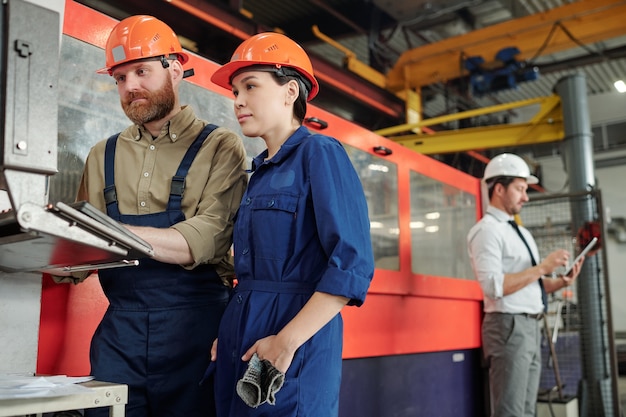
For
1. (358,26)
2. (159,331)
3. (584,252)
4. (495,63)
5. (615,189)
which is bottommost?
(159,331)

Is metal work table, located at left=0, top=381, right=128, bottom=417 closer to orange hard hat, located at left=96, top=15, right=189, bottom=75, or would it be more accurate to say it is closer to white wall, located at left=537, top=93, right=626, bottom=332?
orange hard hat, located at left=96, top=15, right=189, bottom=75

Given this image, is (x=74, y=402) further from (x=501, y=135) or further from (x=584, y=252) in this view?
(x=501, y=135)

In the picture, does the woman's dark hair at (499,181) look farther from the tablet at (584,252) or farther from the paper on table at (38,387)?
the paper on table at (38,387)

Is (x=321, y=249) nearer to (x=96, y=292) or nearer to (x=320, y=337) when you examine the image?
(x=320, y=337)

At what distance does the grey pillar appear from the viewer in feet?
13.8

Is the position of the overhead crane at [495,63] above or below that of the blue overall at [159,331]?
above

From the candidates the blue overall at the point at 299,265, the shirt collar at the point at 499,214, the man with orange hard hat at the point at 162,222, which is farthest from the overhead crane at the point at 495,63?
the blue overall at the point at 299,265

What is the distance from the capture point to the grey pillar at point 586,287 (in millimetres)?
4195

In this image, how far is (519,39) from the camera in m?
5.61

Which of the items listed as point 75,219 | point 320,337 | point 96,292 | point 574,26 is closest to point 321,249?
point 320,337

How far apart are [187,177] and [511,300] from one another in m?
2.10

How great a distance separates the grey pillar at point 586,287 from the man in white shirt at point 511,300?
4.02 ft

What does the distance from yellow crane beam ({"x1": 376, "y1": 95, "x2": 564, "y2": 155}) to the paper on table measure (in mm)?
4405

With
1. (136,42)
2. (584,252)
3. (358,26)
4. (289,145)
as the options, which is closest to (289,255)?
(289,145)
